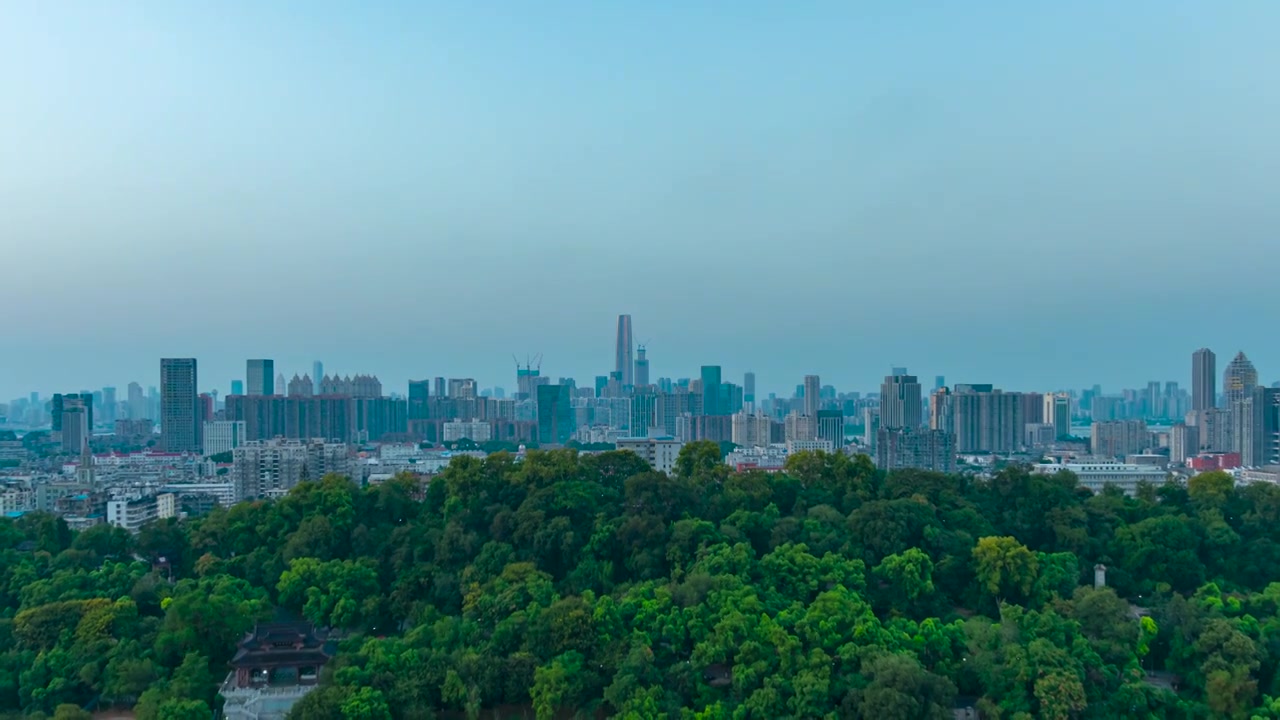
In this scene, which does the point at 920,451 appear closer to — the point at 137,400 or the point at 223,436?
the point at 223,436

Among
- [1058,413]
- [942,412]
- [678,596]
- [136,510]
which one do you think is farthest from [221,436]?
[1058,413]

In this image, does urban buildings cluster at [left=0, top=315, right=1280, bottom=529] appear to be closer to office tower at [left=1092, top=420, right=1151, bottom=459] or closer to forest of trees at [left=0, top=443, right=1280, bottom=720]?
office tower at [left=1092, top=420, right=1151, bottom=459]

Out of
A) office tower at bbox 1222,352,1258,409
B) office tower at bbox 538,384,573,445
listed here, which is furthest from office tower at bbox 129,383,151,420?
office tower at bbox 1222,352,1258,409

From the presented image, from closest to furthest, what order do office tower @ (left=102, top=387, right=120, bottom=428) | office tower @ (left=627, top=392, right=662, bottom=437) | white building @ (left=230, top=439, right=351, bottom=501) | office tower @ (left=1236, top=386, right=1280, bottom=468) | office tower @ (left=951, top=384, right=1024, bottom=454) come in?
white building @ (left=230, top=439, right=351, bottom=501) → office tower @ (left=1236, top=386, right=1280, bottom=468) → office tower @ (left=951, top=384, right=1024, bottom=454) → office tower @ (left=627, top=392, right=662, bottom=437) → office tower @ (left=102, top=387, right=120, bottom=428)

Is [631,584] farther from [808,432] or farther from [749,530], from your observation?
[808,432]

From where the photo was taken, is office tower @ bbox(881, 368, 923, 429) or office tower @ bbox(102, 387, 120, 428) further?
office tower @ bbox(102, 387, 120, 428)

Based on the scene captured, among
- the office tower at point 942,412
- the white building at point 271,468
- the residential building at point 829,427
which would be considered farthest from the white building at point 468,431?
the white building at point 271,468

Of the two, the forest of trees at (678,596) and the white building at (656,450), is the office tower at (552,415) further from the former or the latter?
the forest of trees at (678,596)
